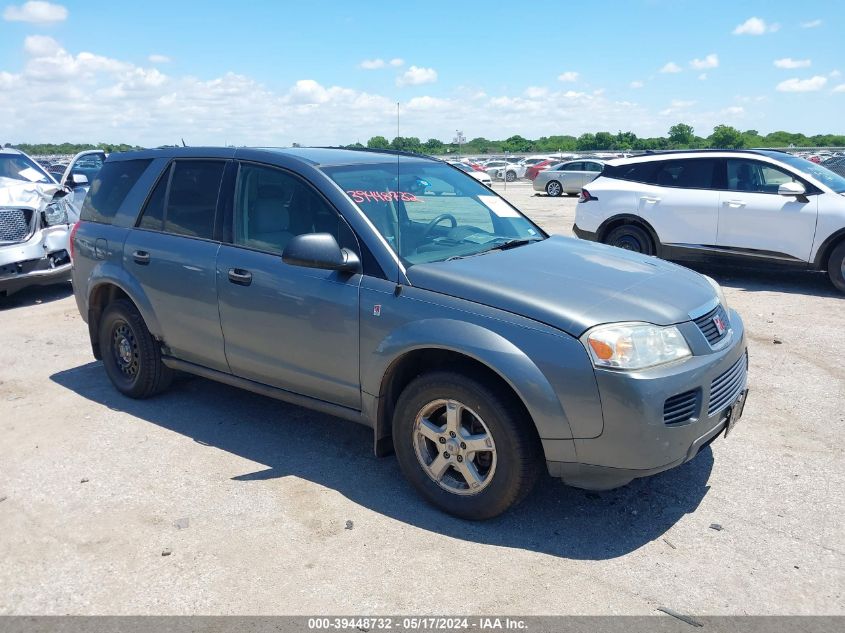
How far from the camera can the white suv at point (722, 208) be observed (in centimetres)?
879

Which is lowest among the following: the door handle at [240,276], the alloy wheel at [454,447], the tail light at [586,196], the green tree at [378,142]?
the alloy wheel at [454,447]

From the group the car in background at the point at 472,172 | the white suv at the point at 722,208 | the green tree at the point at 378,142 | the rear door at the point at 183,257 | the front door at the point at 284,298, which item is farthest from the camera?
the white suv at the point at 722,208

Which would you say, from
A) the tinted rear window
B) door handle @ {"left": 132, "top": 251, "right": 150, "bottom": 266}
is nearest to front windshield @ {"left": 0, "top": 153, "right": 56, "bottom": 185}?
door handle @ {"left": 132, "top": 251, "right": 150, "bottom": 266}

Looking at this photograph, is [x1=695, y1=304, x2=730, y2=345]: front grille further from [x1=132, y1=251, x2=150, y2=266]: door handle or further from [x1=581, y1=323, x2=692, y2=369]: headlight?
[x1=132, y1=251, x2=150, y2=266]: door handle

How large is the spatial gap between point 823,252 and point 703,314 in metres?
6.09

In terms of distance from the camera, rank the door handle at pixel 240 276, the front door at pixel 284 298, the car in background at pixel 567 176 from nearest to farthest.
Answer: the front door at pixel 284 298
the door handle at pixel 240 276
the car in background at pixel 567 176

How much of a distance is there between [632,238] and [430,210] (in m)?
6.33

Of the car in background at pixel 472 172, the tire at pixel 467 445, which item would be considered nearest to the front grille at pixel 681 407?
the tire at pixel 467 445

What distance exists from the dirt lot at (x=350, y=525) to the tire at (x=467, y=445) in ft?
0.52

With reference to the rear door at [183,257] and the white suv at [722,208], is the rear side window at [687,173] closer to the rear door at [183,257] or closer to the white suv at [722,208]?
the white suv at [722,208]

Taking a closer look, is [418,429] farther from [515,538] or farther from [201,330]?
[201,330]

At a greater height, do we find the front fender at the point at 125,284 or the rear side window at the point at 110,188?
the rear side window at the point at 110,188

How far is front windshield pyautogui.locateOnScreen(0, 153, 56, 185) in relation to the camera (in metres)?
9.87

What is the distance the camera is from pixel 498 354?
11.2 ft
